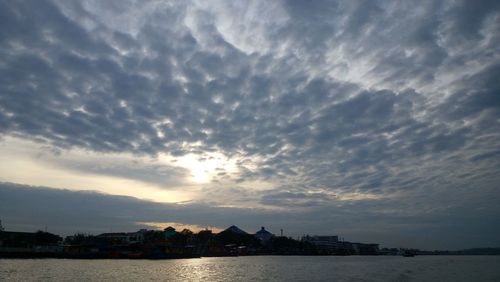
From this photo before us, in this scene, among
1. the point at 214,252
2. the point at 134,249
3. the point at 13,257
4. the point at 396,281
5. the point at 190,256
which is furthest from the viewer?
Result: the point at 214,252

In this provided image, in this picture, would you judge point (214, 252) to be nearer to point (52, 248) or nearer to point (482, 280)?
point (52, 248)

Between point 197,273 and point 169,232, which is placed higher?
point 169,232

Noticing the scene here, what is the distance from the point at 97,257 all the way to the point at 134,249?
14853mm

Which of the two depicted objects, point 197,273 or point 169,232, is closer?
point 197,273

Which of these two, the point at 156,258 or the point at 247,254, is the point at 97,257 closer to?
the point at 156,258

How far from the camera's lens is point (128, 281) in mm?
46688

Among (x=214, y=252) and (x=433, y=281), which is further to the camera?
(x=214, y=252)

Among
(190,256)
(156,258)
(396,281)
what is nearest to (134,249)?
(156,258)

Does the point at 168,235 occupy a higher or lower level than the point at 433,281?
higher

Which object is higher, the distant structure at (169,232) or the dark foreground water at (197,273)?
the distant structure at (169,232)

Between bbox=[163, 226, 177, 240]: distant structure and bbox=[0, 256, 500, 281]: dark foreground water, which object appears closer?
bbox=[0, 256, 500, 281]: dark foreground water

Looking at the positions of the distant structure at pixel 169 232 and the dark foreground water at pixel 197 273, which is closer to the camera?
the dark foreground water at pixel 197 273

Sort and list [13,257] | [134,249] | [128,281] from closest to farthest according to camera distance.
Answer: [128,281], [13,257], [134,249]

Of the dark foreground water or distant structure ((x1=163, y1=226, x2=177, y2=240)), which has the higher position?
distant structure ((x1=163, y1=226, x2=177, y2=240))
